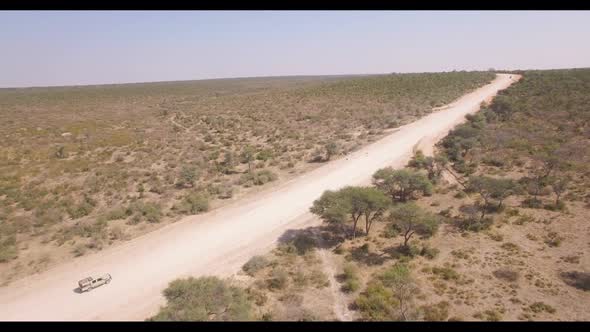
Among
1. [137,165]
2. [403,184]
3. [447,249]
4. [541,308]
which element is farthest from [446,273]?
[137,165]

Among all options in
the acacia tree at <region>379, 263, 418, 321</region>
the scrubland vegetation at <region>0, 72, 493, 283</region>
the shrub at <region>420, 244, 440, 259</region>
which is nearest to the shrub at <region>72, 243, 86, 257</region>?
the scrubland vegetation at <region>0, 72, 493, 283</region>

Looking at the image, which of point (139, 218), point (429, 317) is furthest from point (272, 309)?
point (139, 218)

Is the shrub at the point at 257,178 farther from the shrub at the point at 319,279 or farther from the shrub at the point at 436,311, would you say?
the shrub at the point at 436,311

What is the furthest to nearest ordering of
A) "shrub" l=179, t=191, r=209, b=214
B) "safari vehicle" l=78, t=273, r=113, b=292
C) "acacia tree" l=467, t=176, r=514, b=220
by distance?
"shrub" l=179, t=191, r=209, b=214, "acacia tree" l=467, t=176, r=514, b=220, "safari vehicle" l=78, t=273, r=113, b=292

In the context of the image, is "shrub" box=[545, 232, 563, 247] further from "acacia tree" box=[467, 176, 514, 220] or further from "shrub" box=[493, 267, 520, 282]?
"shrub" box=[493, 267, 520, 282]

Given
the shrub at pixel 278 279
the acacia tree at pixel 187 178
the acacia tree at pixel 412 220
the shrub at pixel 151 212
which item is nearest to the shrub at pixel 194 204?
the shrub at pixel 151 212

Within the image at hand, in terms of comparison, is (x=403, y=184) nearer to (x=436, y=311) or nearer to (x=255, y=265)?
(x=436, y=311)

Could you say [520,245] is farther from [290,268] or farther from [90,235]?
[90,235]
